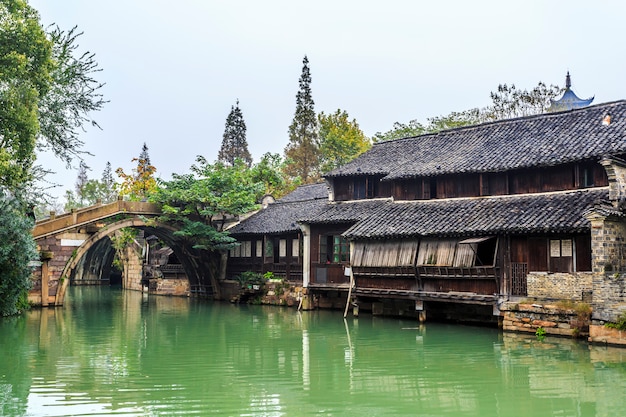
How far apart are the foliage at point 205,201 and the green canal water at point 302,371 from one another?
34.7 ft

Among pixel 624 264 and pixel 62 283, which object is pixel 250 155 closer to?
pixel 62 283

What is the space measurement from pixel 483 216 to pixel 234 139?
166ft

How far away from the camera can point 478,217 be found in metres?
22.9

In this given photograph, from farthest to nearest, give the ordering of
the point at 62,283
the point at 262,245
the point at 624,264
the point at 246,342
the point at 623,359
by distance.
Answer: the point at 262,245 → the point at 62,283 → the point at 246,342 → the point at 624,264 → the point at 623,359

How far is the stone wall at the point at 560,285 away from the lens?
18859 millimetres

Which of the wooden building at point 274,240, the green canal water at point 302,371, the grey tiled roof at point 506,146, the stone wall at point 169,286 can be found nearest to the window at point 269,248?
the wooden building at point 274,240

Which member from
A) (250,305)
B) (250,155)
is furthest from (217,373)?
(250,155)

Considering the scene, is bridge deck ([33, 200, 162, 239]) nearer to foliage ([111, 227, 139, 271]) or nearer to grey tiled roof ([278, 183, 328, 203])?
grey tiled roof ([278, 183, 328, 203])

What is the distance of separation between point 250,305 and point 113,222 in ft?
27.2

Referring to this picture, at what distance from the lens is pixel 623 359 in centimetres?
1564

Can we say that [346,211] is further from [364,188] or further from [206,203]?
[206,203]

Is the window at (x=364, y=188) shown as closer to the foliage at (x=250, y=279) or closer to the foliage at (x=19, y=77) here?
the foliage at (x=250, y=279)

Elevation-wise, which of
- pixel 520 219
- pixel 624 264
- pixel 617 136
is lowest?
pixel 624 264

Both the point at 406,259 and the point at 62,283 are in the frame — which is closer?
the point at 406,259
